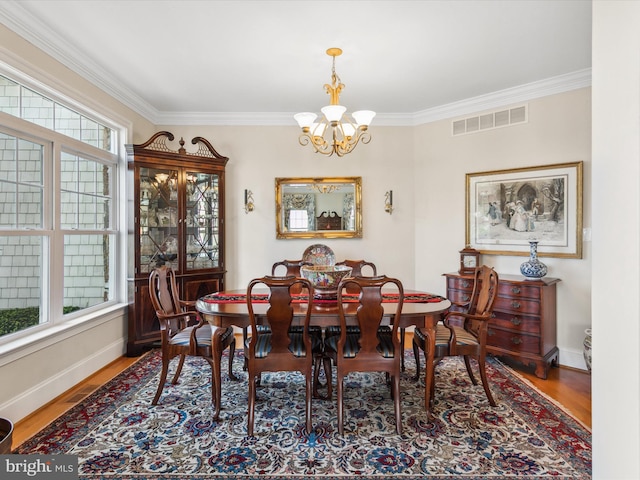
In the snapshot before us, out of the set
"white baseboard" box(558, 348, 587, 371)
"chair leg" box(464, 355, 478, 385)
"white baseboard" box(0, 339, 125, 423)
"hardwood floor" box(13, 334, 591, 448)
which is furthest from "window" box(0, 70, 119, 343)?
"white baseboard" box(558, 348, 587, 371)

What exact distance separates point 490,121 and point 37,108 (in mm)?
4341

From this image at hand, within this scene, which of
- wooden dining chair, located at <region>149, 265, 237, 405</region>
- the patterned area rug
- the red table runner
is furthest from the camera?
the red table runner

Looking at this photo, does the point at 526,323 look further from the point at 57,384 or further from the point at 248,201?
the point at 57,384

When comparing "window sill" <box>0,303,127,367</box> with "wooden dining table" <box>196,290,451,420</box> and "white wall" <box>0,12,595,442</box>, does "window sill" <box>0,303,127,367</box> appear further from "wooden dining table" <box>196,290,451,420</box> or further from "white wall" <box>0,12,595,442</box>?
"white wall" <box>0,12,595,442</box>

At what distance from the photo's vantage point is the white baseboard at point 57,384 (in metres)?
2.45

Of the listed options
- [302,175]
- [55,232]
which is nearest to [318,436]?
[55,232]

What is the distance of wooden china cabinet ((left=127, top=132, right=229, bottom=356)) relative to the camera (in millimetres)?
3850

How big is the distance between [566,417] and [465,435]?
0.83m

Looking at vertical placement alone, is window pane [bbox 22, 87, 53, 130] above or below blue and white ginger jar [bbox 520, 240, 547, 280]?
above

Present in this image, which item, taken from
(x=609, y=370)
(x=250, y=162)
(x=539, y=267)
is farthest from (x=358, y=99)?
→ (x=609, y=370)

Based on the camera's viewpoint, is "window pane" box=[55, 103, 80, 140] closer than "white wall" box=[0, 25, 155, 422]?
No

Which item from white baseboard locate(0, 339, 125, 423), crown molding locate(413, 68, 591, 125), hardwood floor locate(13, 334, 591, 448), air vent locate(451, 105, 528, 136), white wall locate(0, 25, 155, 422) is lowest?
hardwood floor locate(13, 334, 591, 448)

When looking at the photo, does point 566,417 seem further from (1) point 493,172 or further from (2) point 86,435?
(2) point 86,435

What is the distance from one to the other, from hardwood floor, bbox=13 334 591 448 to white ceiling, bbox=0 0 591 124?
108 inches
